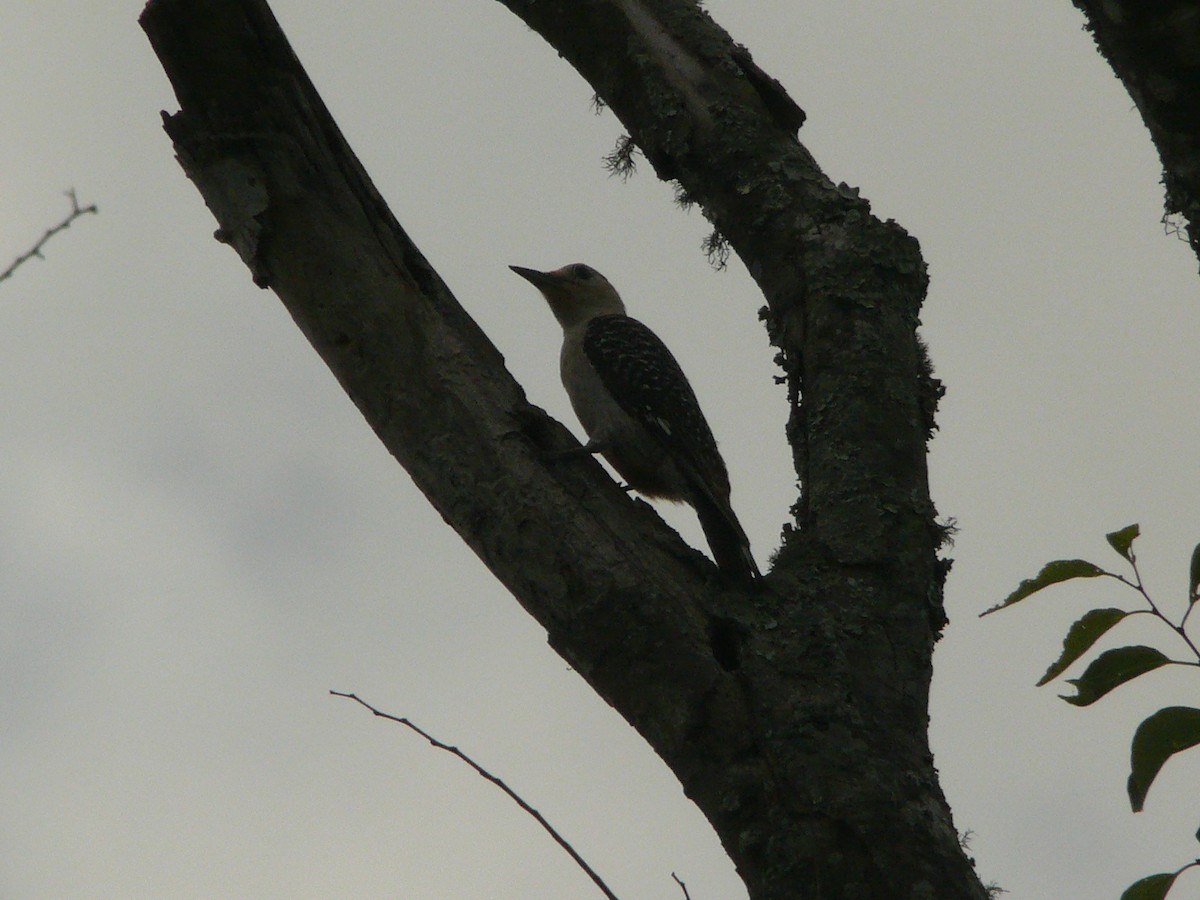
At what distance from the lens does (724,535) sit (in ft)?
13.1

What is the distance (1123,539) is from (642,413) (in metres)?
3.09

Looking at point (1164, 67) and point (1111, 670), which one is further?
point (1111, 670)

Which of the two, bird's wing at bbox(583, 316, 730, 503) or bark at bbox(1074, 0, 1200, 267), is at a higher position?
bird's wing at bbox(583, 316, 730, 503)

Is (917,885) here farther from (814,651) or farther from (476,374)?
(476,374)

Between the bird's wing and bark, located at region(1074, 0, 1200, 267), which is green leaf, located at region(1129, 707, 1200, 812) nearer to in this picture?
bark, located at region(1074, 0, 1200, 267)

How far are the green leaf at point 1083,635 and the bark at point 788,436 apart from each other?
0.38 m

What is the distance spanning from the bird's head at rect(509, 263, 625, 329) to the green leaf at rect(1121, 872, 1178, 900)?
4678 millimetres

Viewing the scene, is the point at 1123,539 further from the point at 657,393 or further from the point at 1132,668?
the point at 657,393

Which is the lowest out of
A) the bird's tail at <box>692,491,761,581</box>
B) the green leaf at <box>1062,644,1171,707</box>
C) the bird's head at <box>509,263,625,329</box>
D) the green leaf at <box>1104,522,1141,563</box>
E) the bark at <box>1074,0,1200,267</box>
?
the green leaf at <box>1062,644,1171,707</box>

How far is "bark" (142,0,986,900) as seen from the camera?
243 cm

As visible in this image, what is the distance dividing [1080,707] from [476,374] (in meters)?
1.54

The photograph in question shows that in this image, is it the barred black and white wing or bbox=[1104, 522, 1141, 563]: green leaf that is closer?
bbox=[1104, 522, 1141, 563]: green leaf

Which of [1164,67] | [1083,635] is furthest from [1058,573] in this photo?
[1164,67]

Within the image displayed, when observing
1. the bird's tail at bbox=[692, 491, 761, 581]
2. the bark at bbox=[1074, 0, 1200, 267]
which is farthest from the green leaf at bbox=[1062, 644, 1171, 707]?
the bird's tail at bbox=[692, 491, 761, 581]
